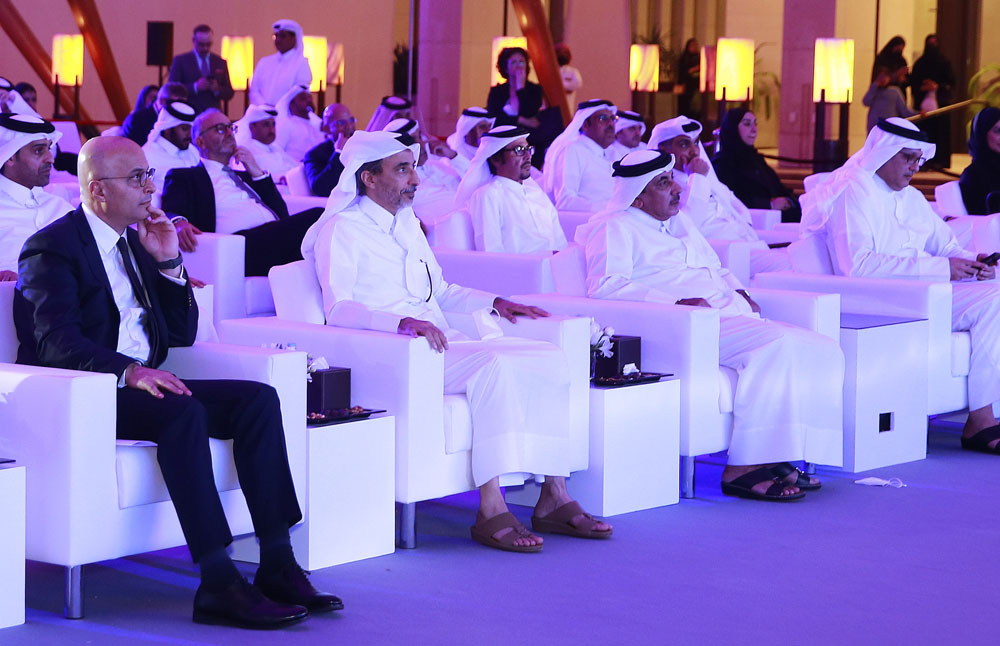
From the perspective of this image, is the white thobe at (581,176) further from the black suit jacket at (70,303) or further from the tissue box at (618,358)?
the black suit jacket at (70,303)

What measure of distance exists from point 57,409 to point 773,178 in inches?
294

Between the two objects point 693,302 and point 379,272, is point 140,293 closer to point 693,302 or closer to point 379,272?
→ point 379,272

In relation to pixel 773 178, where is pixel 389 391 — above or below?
below

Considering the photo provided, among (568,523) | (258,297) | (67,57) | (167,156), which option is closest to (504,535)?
(568,523)

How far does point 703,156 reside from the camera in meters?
8.66

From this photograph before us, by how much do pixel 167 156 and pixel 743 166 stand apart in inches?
157

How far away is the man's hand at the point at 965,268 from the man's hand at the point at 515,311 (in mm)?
2486

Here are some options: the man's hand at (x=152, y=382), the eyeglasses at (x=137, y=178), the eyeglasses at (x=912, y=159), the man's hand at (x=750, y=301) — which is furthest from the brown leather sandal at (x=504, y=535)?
the eyeglasses at (x=912, y=159)

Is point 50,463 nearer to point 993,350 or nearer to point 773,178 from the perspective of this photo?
point 993,350

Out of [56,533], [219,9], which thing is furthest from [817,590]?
[219,9]

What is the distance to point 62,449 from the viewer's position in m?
3.86

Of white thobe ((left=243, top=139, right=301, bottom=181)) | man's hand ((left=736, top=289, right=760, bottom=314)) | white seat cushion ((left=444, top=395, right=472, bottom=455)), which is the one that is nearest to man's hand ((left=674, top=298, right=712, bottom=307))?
man's hand ((left=736, top=289, right=760, bottom=314))

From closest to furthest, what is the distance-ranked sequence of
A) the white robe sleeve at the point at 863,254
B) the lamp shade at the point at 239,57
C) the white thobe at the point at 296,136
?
the white robe sleeve at the point at 863,254 → the white thobe at the point at 296,136 → the lamp shade at the point at 239,57

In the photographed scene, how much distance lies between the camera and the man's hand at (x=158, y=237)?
14.3 feet
